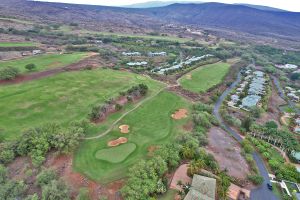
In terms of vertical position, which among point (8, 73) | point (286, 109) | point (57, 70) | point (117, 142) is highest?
point (8, 73)

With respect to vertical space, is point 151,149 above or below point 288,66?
above

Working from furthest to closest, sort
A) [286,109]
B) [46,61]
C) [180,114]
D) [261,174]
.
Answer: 1. [46,61]
2. [286,109]
3. [180,114]
4. [261,174]

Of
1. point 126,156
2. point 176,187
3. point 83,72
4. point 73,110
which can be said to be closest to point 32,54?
point 83,72

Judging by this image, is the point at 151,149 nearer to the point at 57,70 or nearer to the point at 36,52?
the point at 57,70

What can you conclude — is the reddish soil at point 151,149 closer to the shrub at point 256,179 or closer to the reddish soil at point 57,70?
the shrub at point 256,179

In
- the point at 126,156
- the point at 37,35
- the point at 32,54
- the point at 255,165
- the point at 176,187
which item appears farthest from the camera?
the point at 37,35

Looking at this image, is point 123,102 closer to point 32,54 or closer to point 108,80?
point 108,80

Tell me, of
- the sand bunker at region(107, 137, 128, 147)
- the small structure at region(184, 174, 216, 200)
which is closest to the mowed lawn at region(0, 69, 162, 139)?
the sand bunker at region(107, 137, 128, 147)

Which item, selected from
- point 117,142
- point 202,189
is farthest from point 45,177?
point 202,189
